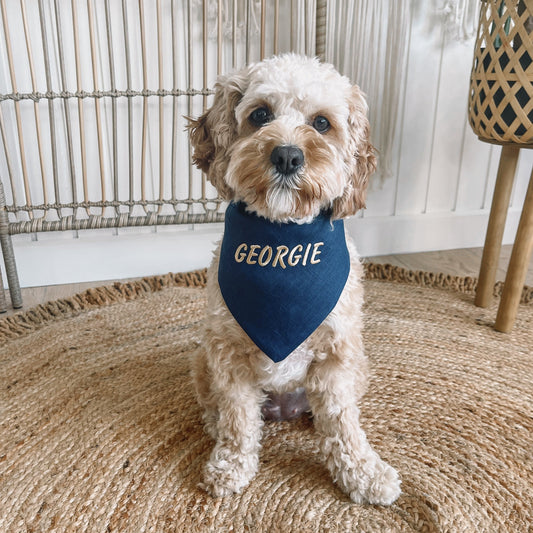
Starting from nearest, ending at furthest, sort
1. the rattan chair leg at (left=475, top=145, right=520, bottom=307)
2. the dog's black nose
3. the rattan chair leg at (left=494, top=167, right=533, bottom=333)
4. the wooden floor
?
the dog's black nose < the rattan chair leg at (left=494, top=167, right=533, bottom=333) < the rattan chair leg at (left=475, top=145, right=520, bottom=307) < the wooden floor

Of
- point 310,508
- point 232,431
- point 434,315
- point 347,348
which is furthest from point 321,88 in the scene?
point 434,315

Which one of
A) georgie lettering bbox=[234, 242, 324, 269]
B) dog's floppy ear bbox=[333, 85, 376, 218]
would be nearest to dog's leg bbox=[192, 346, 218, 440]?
georgie lettering bbox=[234, 242, 324, 269]

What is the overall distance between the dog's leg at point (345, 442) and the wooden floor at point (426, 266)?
1.25 m

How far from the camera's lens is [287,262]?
3.41 feet

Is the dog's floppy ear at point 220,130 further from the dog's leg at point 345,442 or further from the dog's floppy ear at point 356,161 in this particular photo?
the dog's leg at point 345,442

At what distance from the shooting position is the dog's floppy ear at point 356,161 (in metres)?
1.03

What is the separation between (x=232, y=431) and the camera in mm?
1127

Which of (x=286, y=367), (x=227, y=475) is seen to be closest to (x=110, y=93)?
(x=286, y=367)

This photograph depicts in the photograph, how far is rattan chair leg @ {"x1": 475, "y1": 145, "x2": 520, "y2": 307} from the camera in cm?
169

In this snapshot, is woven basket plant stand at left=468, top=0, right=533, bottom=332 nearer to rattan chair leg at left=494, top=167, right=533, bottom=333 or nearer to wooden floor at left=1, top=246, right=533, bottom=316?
rattan chair leg at left=494, top=167, right=533, bottom=333

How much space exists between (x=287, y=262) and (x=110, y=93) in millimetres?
1076

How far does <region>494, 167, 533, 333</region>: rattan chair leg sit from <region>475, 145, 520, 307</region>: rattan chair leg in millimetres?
134

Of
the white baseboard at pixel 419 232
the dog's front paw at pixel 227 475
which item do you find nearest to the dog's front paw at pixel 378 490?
the dog's front paw at pixel 227 475

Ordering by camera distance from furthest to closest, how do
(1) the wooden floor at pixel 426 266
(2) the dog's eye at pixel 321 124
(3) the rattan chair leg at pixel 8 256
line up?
(1) the wooden floor at pixel 426 266 → (3) the rattan chair leg at pixel 8 256 → (2) the dog's eye at pixel 321 124
